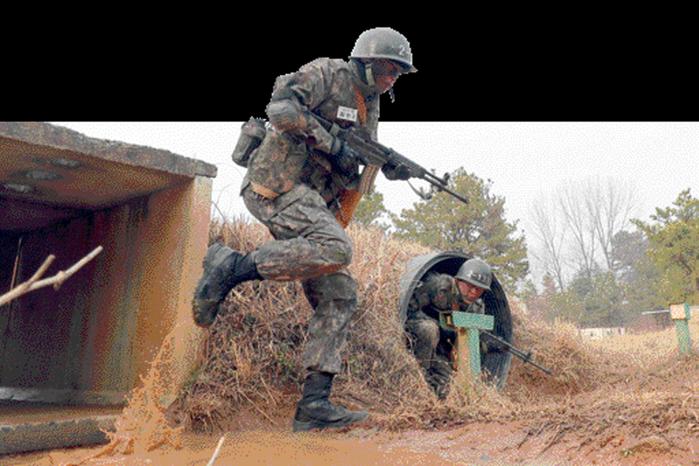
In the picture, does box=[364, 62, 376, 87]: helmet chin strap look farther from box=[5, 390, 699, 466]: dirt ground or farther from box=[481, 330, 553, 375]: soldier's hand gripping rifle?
box=[481, 330, 553, 375]: soldier's hand gripping rifle

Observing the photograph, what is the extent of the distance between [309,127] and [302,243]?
63 centimetres

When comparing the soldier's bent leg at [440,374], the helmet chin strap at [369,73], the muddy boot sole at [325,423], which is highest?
the helmet chin strap at [369,73]

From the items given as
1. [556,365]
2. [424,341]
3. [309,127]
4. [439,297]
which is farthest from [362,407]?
[556,365]

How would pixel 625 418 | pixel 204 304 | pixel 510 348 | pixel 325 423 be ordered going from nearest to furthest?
pixel 625 418 → pixel 325 423 → pixel 204 304 → pixel 510 348

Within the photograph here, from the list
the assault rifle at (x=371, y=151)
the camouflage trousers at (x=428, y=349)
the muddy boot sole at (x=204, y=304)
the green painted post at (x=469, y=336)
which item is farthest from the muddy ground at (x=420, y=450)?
the camouflage trousers at (x=428, y=349)

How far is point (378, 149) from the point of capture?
346cm

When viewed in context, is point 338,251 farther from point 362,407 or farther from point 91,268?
point 91,268

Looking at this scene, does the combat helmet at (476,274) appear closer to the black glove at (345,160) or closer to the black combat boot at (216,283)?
the black glove at (345,160)

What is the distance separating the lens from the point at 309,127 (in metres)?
2.97

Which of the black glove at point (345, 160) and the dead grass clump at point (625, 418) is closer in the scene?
the dead grass clump at point (625, 418)

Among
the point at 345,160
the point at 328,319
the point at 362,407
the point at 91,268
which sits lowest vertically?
the point at 362,407

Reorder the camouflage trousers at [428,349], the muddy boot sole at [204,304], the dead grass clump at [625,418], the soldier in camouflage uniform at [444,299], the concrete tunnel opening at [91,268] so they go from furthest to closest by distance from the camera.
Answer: the soldier in camouflage uniform at [444,299]
the camouflage trousers at [428,349]
the muddy boot sole at [204,304]
the concrete tunnel opening at [91,268]
the dead grass clump at [625,418]

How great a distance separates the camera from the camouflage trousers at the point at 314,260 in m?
2.86

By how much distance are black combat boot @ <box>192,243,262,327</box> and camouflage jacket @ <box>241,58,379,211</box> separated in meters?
0.44
